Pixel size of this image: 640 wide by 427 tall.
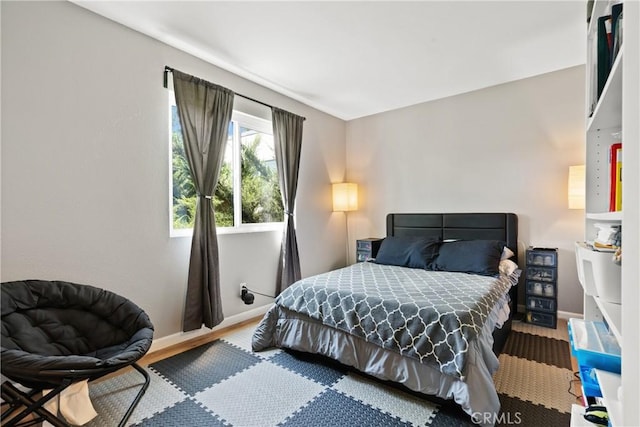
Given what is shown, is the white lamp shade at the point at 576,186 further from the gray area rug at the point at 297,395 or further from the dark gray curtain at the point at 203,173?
the dark gray curtain at the point at 203,173

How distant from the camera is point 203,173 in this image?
2727 mm

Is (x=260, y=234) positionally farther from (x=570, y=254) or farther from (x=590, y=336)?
(x=570, y=254)

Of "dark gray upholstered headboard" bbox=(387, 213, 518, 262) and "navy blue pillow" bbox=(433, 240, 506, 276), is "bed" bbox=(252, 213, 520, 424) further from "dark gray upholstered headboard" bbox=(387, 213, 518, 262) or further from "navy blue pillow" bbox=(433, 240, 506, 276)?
"dark gray upholstered headboard" bbox=(387, 213, 518, 262)

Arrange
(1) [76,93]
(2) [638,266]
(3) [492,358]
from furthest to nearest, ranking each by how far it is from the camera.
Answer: (1) [76,93] → (3) [492,358] → (2) [638,266]

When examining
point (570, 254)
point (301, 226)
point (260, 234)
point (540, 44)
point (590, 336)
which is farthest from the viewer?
point (301, 226)

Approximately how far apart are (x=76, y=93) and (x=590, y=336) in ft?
10.3

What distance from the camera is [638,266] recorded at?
652 mm

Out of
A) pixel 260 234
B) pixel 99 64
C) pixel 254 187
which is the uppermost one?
pixel 99 64

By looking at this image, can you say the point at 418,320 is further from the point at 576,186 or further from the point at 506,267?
the point at 576,186

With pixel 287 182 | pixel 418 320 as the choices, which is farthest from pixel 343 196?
pixel 418 320

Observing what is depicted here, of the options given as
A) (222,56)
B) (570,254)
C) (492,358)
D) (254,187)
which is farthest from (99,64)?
(570,254)

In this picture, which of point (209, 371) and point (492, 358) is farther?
point (209, 371)

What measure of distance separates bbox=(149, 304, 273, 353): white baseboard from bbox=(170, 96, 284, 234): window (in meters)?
0.88

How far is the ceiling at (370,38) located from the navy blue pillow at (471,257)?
175cm
